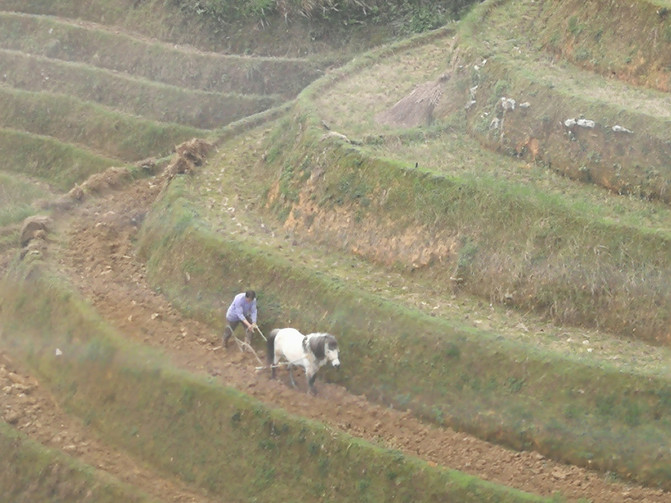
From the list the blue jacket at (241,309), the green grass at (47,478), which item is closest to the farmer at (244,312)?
the blue jacket at (241,309)

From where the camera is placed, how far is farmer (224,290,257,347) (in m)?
23.4

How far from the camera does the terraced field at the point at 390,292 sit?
20.6 m

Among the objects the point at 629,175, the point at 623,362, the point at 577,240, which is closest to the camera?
the point at 623,362

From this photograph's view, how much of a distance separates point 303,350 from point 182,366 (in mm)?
3350

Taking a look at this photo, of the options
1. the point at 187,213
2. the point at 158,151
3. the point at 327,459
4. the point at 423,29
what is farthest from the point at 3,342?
the point at 423,29

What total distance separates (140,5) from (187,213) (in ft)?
69.8

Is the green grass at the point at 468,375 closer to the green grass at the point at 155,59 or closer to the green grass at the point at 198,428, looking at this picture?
the green grass at the point at 198,428

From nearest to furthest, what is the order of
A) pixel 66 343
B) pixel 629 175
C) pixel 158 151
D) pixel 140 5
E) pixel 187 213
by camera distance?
pixel 629 175, pixel 66 343, pixel 187 213, pixel 158 151, pixel 140 5

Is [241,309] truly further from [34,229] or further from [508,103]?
[508,103]

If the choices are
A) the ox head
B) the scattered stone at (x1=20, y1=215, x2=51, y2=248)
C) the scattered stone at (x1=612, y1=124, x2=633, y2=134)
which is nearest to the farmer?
the ox head

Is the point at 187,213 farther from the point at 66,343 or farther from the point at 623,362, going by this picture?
the point at 623,362

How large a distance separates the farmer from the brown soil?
735mm

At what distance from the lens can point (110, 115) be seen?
41031 millimetres

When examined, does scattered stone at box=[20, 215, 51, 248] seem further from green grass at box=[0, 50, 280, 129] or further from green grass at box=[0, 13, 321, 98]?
green grass at box=[0, 13, 321, 98]
